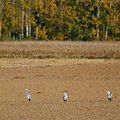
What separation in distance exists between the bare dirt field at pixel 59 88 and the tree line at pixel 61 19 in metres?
27.5

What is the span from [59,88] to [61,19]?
1700 inches

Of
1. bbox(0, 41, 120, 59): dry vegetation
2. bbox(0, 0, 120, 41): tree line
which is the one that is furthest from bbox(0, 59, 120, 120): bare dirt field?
bbox(0, 0, 120, 41): tree line

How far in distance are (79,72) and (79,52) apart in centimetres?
1318

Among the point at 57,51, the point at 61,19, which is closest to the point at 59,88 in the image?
the point at 57,51

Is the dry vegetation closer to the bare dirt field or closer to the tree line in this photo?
the bare dirt field

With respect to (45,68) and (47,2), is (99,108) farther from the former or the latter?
(47,2)

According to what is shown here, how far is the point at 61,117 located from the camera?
14.9 metres

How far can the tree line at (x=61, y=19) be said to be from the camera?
6412 cm

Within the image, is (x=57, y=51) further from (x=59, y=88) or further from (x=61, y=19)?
(x=61, y=19)

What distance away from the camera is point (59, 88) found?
22953 mm

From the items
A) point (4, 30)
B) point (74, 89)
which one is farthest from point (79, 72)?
point (4, 30)

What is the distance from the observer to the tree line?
64.1m

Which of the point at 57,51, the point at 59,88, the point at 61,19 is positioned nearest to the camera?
the point at 59,88

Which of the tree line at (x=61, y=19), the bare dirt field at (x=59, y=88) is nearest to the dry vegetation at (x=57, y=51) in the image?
the bare dirt field at (x=59, y=88)
